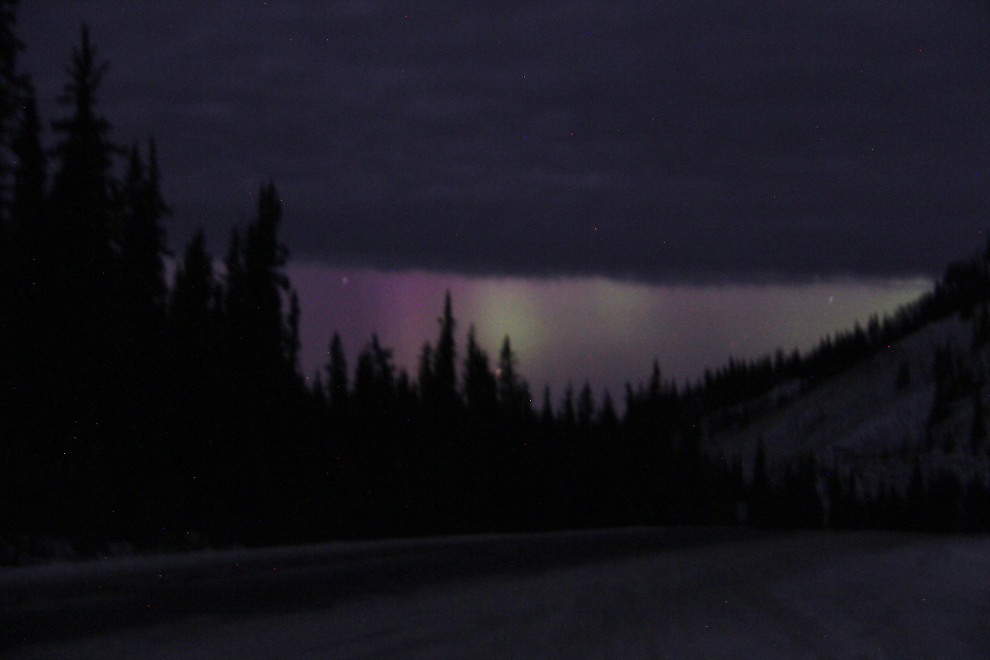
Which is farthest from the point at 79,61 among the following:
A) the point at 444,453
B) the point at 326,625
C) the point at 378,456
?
the point at 444,453

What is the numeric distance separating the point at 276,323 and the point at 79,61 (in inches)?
573

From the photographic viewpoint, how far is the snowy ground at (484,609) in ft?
35.0

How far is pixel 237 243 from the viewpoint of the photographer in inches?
2194

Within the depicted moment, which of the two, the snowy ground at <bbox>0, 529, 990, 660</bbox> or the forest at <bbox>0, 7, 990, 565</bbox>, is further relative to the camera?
the forest at <bbox>0, 7, 990, 565</bbox>

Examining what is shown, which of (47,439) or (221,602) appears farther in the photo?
(47,439)

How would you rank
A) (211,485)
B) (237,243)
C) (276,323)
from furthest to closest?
(237,243)
(276,323)
(211,485)

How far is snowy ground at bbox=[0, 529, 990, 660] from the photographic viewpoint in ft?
35.0

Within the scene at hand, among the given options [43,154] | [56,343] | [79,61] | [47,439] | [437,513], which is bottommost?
[437,513]

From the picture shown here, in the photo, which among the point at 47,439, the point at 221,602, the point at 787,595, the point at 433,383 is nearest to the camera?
the point at 221,602

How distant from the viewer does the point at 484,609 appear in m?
13.6

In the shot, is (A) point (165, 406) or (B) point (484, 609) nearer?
(B) point (484, 609)

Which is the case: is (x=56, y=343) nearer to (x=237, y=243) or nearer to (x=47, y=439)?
(x=47, y=439)

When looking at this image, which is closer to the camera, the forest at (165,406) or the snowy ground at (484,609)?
the snowy ground at (484,609)

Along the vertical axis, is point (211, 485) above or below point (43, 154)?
below
